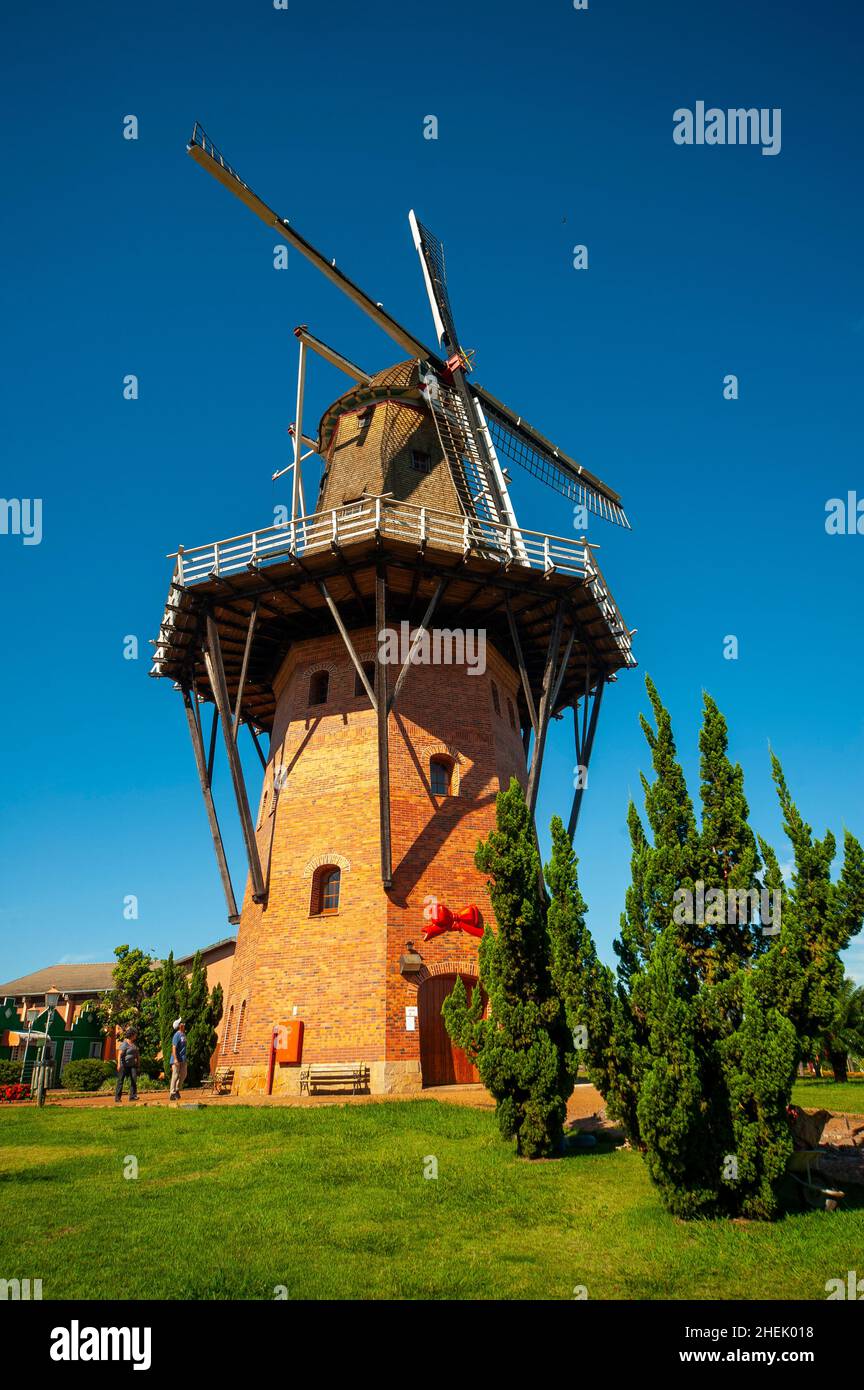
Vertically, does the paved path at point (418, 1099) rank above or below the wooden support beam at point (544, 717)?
below

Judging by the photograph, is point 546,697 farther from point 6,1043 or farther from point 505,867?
point 6,1043

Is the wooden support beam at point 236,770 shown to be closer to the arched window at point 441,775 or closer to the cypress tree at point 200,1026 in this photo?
the arched window at point 441,775

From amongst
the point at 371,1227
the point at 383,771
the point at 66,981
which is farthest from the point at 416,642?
the point at 66,981

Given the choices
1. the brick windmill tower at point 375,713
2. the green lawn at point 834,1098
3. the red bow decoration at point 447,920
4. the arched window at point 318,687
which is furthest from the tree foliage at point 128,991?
the green lawn at point 834,1098

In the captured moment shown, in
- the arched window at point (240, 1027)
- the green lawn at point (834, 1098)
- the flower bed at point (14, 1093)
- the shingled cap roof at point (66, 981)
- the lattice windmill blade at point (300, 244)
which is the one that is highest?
the lattice windmill blade at point (300, 244)

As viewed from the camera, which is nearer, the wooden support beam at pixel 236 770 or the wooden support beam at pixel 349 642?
the wooden support beam at pixel 349 642

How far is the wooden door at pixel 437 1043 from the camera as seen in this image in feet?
53.1

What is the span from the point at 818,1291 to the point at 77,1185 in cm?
765

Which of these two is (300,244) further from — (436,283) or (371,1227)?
(371,1227)

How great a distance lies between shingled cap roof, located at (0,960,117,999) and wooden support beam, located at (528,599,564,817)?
128 feet

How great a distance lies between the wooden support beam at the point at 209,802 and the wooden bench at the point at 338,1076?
3.86 m

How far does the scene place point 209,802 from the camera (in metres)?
19.4

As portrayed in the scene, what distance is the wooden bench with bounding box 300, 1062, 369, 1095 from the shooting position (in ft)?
50.4

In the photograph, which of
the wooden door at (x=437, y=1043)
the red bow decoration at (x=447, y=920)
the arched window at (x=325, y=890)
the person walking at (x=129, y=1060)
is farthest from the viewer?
the arched window at (x=325, y=890)
